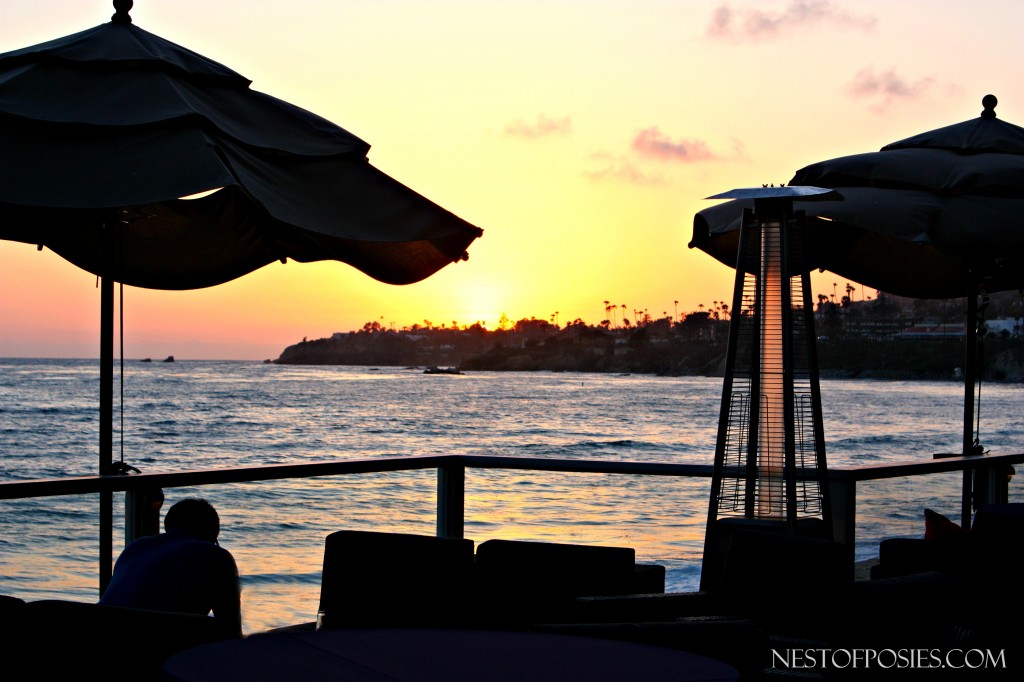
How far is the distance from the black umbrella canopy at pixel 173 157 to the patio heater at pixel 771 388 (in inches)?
52.2

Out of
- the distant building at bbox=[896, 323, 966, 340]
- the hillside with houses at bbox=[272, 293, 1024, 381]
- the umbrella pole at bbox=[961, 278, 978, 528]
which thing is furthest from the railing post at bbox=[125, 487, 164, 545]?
the distant building at bbox=[896, 323, 966, 340]

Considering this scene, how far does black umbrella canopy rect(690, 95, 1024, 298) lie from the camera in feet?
16.8

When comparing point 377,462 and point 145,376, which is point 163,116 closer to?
point 377,462

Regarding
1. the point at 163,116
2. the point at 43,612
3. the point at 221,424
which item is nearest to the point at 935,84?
the point at 163,116

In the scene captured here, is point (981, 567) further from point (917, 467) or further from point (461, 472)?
point (461, 472)

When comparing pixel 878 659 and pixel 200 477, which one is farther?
pixel 200 477

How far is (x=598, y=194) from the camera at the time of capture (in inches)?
884

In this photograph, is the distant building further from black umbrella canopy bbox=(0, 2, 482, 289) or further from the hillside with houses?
black umbrella canopy bbox=(0, 2, 482, 289)

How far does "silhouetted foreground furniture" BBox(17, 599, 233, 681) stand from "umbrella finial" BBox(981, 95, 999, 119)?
5.56 metres

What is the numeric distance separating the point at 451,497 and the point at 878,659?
2.24 meters

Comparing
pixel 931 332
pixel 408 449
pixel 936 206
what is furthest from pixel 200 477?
pixel 931 332

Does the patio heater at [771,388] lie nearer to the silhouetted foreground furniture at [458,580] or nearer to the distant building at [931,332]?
the silhouetted foreground furniture at [458,580]

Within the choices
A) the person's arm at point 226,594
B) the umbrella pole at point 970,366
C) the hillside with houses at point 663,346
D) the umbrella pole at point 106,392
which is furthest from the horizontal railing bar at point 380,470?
the hillside with houses at point 663,346

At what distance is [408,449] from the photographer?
47.7m
